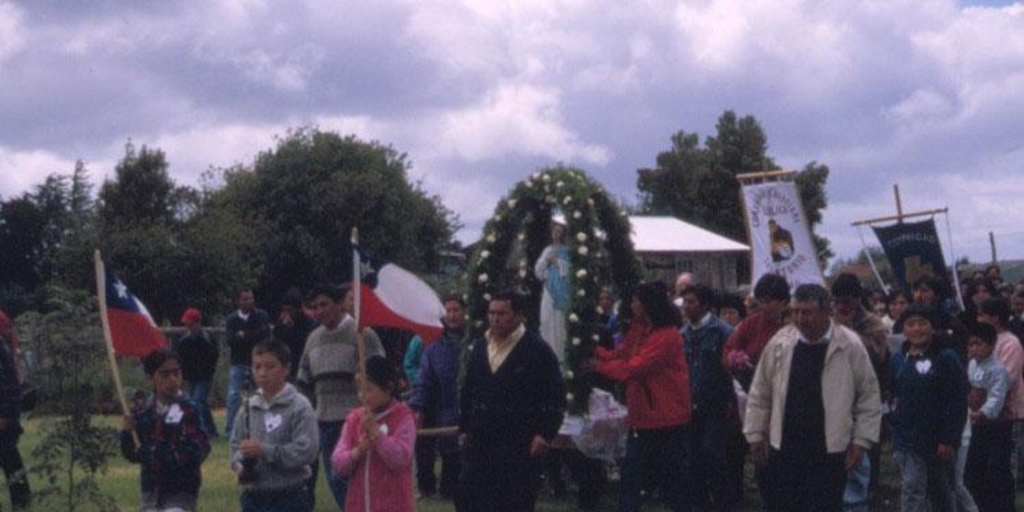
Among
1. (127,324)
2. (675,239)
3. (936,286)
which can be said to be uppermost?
(675,239)

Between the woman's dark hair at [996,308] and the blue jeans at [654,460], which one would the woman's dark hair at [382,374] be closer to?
the blue jeans at [654,460]

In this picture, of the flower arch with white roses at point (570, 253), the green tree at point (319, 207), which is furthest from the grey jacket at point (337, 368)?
the green tree at point (319, 207)

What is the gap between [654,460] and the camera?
12539 millimetres

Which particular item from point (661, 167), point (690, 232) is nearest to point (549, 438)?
point (690, 232)

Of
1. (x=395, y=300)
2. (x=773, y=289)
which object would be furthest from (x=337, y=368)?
(x=773, y=289)

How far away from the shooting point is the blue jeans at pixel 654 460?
40.4ft

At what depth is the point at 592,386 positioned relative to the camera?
1388 centimetres

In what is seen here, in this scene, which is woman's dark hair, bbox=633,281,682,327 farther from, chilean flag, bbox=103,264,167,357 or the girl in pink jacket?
chilean flag, bbox=103,264,167,357

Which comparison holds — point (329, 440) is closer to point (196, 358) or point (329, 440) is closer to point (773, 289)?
point (773, 289)

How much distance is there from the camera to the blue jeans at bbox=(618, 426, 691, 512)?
1232cm

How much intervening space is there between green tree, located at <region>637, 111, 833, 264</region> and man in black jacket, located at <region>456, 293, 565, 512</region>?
1607 inches

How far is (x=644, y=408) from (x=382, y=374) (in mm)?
3721

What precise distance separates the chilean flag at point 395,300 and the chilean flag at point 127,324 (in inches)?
52.9

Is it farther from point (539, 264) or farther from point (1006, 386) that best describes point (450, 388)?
point (1006, 386)
